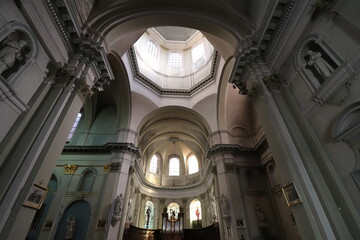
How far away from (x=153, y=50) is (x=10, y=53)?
623 inches

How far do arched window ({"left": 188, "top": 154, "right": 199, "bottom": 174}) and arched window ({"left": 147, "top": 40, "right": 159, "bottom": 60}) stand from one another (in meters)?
13.0

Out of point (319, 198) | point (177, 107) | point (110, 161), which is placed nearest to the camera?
point (319, 198)

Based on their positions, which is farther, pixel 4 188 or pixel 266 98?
pixel 266 98

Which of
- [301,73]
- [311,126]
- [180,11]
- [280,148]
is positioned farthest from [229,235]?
[180,11]

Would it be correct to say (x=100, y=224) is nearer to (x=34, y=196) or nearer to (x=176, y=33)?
(x=34, y=196)

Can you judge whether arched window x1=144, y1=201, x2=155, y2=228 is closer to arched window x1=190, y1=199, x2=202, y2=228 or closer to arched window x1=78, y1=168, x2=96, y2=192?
arched window x1=190, y1=199, x2=202, y2=228

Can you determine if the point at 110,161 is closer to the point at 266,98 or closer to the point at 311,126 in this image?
the point at 266,98

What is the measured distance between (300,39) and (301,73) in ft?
3.09

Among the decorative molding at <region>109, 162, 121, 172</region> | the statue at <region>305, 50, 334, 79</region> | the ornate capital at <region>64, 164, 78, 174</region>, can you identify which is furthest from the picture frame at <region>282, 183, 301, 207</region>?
the ornate capital at <region>64, 164, 78, 174</region>

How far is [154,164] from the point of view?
22391 mm

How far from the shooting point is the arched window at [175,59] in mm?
19159

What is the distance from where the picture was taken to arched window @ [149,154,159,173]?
860 inches

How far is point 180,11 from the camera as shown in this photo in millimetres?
7500

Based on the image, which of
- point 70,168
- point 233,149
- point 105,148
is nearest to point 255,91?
point 233,149
